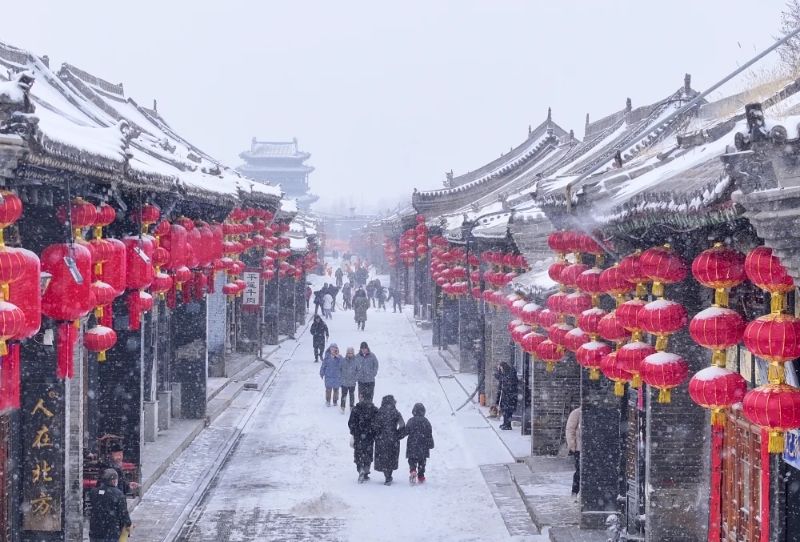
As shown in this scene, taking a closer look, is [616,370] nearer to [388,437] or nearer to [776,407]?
[776,407]

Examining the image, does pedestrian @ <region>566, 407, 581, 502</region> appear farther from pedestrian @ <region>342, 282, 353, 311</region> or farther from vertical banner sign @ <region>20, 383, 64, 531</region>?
pedestrian @ <region>342, 282, 353, 311</region>

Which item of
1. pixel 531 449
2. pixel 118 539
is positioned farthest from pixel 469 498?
pixel 118 539

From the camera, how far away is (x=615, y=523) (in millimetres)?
11594

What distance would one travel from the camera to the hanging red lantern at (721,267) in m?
6.54

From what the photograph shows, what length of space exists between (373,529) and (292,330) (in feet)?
83.4

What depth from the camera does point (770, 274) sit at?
543 centimetres

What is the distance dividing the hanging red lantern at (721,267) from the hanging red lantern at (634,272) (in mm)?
1468

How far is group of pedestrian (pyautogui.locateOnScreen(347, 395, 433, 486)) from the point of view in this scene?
15.3 m

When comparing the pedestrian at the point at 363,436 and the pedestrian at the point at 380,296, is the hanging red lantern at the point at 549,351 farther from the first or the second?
the pedestrian at the point at 380,296

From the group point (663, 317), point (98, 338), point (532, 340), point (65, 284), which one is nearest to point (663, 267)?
point (663, 317)

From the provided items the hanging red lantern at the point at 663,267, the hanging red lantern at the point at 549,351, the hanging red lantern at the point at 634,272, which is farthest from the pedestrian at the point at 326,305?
the hanging red lantern at the point at 663,267

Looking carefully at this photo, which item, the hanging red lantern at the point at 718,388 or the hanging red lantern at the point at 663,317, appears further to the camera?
the hanging red lantern at the point at 663,317

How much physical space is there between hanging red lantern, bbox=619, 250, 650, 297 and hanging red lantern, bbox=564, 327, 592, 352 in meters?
2.21

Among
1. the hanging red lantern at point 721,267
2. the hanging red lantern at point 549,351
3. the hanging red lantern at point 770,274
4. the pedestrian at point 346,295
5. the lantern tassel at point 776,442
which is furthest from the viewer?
the pedestrian at point 346,295
